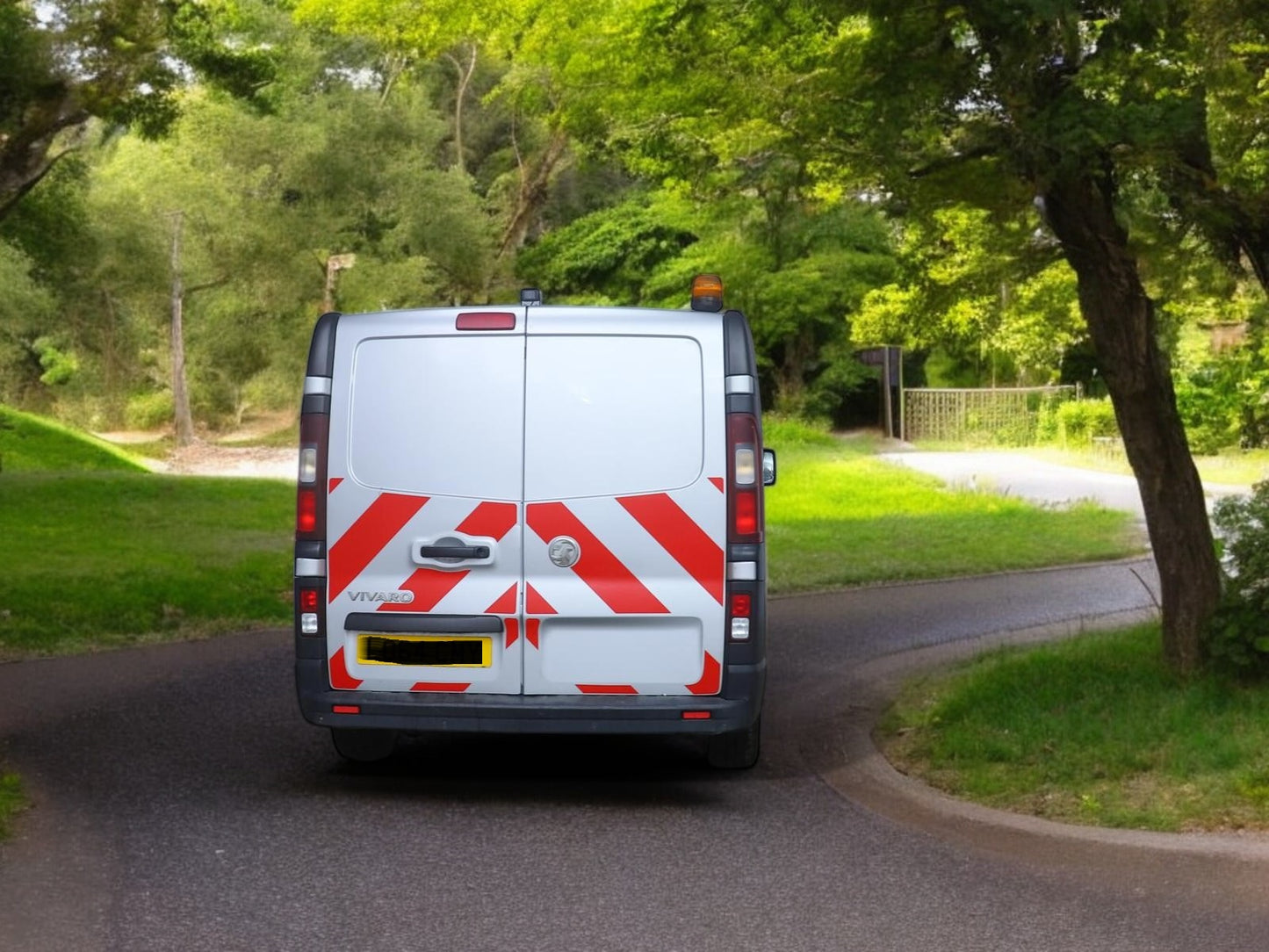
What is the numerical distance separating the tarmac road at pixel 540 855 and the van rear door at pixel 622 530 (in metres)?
0.65

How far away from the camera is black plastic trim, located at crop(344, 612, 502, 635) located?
24.6ft

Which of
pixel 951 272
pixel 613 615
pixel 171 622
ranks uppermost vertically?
pixel 951 272

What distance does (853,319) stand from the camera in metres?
38.4

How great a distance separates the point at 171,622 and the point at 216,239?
3823 centimetres

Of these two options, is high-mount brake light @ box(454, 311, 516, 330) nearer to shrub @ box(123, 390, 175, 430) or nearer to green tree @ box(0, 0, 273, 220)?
green tree @ box(0, 0, 273, 220)

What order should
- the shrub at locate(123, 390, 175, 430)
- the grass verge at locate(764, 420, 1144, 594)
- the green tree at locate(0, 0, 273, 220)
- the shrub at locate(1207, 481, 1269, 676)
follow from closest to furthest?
the shrub at locate(1207, 481, 1269, 676)
the green tree at locate(0, 0, 273, 220)
the grass verge at locate(764, 420, 1144, 594)
the shrub at locate(123, 390, 175, 430)

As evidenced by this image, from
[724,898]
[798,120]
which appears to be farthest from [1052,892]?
[798,120]

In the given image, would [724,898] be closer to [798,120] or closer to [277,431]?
[798,120]

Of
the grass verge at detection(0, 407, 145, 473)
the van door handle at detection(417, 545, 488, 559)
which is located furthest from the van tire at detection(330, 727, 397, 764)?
the grass verge at detection(0, 407, 145, 473)

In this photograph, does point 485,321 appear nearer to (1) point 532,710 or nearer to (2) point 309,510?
(2) point 309,510

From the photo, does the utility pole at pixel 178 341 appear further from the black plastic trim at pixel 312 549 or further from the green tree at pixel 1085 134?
the black plastic trim at pixel 312 549

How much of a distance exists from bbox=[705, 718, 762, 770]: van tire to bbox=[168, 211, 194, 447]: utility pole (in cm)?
4153

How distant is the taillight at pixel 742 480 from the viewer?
7.53 meters

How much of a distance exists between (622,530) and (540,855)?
1.47 meters
